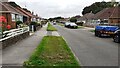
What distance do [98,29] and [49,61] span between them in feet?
63.5

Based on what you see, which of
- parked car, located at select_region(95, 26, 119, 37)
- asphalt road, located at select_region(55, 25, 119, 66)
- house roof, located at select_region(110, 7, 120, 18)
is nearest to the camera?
asphalt road, located at select_region(55, 25, 119, 66)

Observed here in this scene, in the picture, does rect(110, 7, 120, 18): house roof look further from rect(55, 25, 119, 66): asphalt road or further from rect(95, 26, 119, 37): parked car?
rect(55, 25, 119, 66): asphalt road

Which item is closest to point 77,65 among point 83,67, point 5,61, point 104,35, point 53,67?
point 83,67

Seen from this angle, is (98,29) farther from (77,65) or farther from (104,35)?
(77,65)

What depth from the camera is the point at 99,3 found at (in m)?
117

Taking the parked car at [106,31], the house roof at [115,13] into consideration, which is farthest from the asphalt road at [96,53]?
the house roof at [115,13]

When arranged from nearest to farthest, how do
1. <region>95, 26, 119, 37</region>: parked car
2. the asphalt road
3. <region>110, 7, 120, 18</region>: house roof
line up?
1. the asphalt road
2. <region>95, 26, 119, 37</region>: parked car
3. <region>110, 7, 120, 18</region>: house roof

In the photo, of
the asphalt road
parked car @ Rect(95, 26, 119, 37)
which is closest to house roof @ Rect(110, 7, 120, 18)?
parked car @ Rect(95, 26, 119, 37)

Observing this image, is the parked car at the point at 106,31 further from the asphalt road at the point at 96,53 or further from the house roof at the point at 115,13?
the house roof at the point at 115,13

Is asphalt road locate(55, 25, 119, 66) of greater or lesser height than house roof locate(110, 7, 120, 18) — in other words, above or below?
below

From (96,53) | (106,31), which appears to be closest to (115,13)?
(106,31)

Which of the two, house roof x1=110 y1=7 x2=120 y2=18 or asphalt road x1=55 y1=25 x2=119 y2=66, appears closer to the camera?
asphalt road x1=55 y1=25 x2=119 y2=66

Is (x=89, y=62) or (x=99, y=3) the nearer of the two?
(x=89, y=62)

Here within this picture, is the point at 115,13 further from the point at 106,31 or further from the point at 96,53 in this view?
the point at 96,53
